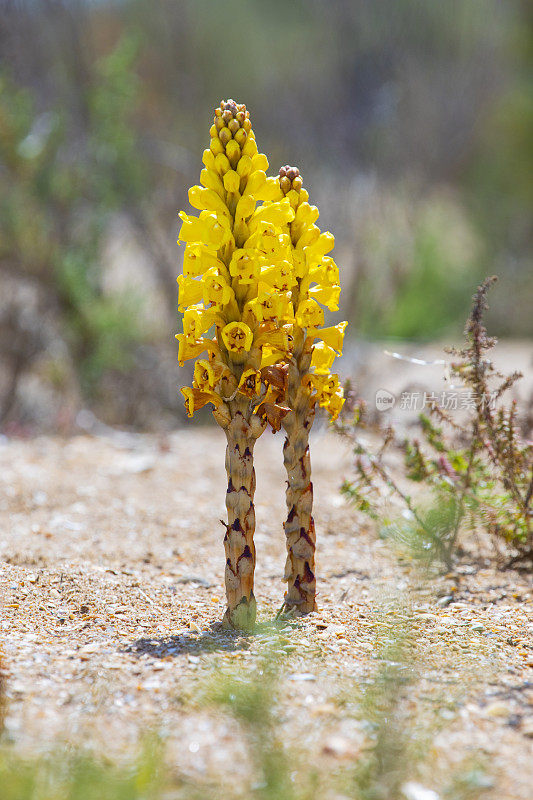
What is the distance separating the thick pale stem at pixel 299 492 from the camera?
6.88 ft

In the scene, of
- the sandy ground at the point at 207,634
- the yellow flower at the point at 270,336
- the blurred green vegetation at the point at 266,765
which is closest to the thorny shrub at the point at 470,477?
the sandy ground at the point at 207,634

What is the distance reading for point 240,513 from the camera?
6.52 feet

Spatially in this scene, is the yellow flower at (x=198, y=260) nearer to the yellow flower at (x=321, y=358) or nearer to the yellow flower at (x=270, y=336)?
the yellow flower at (x=270, y=336)

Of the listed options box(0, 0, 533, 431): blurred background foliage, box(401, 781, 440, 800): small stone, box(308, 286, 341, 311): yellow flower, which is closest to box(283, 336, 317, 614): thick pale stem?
box(308, 286, 341, 311): yellow flower

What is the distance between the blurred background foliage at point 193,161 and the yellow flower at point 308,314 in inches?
134

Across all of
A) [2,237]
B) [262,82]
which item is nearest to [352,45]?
[262,82]

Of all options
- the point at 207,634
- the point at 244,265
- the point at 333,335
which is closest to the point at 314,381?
the point at 333,335

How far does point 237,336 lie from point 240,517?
451 mm

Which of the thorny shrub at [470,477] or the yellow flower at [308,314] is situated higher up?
the yellow flower at [308,314]

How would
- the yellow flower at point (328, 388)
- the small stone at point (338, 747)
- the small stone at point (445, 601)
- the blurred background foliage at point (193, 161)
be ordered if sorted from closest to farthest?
the small stone at point (338, 747)
the yellow flower at point (328, 388)
the small stone at point (445, 601)
the blurred background foliage at point (193, 161)

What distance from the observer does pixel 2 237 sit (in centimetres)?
586

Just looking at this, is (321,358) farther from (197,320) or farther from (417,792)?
(417,792)

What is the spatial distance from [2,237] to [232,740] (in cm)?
510

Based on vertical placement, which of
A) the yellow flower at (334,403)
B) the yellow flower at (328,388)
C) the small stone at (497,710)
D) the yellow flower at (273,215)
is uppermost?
the yellow flower at (273,215)
